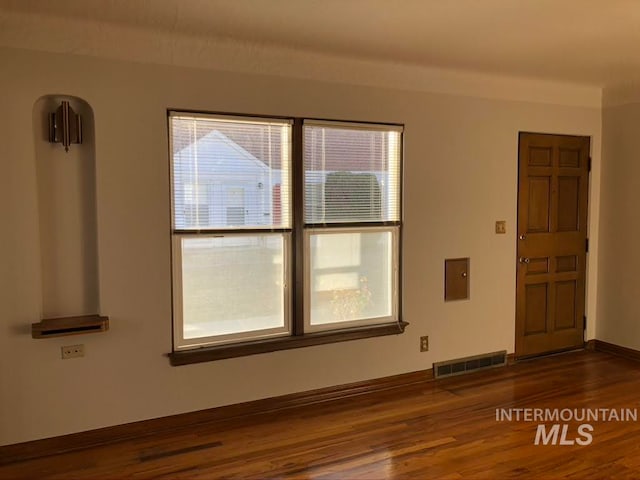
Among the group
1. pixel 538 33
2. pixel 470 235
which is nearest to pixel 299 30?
pixel 538 33

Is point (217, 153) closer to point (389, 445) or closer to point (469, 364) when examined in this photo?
point (389, 445)

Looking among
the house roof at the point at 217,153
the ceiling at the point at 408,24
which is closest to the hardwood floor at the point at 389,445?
the house roof at the point at 217,153

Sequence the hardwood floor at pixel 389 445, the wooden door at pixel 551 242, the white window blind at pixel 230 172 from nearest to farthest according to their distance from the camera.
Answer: the hardwood floor at pixel 389 445
the white window blind at pixel 230 172
the wooden door at pixel 551 242

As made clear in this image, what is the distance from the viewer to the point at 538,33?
309cm

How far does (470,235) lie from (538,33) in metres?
1.64

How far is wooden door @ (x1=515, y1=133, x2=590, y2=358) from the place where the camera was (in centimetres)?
448

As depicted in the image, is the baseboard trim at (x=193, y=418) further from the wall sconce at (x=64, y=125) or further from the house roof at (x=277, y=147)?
the wall sconce at (x=64, y=125)

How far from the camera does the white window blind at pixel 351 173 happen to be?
11.8 ft

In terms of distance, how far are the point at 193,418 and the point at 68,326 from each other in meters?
0.98

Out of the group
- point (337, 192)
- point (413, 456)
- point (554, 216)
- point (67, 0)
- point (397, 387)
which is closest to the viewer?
point (67, 0)

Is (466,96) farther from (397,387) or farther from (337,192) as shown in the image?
(397,387)

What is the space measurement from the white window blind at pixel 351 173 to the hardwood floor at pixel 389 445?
134 cm
